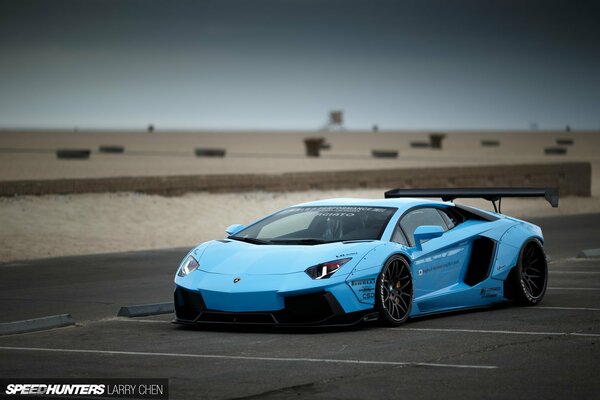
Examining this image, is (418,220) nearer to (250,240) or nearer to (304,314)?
(250,240)

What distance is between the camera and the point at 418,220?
12.7m

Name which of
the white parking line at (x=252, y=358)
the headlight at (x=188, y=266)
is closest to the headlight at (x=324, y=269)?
the headlight at (x=188, y=266)

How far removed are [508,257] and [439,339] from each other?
2.63 meters

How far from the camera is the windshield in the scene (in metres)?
12.1

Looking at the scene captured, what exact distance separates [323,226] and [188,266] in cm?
142

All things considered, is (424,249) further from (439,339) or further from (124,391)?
(124,391)

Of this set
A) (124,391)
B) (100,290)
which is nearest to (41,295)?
(100,290)

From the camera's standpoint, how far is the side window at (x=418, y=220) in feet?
40.5

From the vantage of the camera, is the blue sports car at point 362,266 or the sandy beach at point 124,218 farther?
the sandy beach at point 124,218

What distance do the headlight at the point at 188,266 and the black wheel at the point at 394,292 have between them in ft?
5.66

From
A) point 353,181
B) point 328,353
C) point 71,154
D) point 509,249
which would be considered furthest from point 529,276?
point 71,154

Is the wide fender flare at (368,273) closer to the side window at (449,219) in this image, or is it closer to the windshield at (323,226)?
the windshield at (323,226)

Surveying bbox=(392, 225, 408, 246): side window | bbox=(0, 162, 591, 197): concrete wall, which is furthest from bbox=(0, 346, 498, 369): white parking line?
bbox=(0, 162, 591, 197): concrete wall

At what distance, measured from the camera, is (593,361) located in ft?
31.4
